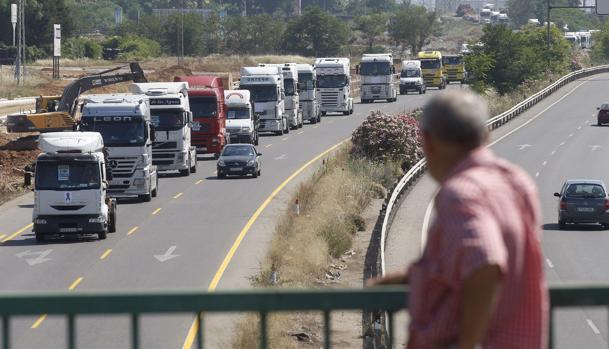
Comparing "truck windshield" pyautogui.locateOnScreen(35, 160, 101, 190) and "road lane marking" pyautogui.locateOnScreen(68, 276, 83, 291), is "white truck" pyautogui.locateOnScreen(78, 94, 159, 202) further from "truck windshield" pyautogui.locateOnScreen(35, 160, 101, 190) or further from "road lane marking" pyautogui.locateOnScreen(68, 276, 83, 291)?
"road lane marking" pyautogui.locateOnScreen(68, 276, 83, 291)

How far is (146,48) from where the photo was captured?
156 metres

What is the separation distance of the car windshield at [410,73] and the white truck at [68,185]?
238 feet

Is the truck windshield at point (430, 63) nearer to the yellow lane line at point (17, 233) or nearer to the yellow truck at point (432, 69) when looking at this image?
the yellow truck at point (432, 69)

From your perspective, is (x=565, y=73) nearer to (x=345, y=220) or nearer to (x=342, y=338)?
(x=345, y=220)

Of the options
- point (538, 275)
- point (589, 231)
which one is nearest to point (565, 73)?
point (589, 231)

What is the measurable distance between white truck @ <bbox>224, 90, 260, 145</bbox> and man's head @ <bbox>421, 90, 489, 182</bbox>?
186ft

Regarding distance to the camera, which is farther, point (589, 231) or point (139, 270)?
point (589, 231)

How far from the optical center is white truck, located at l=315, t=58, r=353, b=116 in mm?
81812

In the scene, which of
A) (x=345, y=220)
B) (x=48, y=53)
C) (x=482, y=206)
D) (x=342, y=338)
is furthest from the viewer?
(x=48, y=53)

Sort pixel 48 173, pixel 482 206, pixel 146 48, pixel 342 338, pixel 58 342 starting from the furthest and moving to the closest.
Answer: pixel 146 48, pixel 48 173, pixel 342 338, pixel 58 342, pixel 482 206

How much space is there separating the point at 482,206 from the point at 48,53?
145400 millimetres

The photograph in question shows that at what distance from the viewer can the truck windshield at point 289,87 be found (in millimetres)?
72375

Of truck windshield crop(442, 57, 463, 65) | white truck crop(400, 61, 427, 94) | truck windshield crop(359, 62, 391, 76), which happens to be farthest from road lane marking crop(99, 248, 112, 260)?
truck windshield crop(442, 57, 463, 65)

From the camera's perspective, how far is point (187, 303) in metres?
5.95
